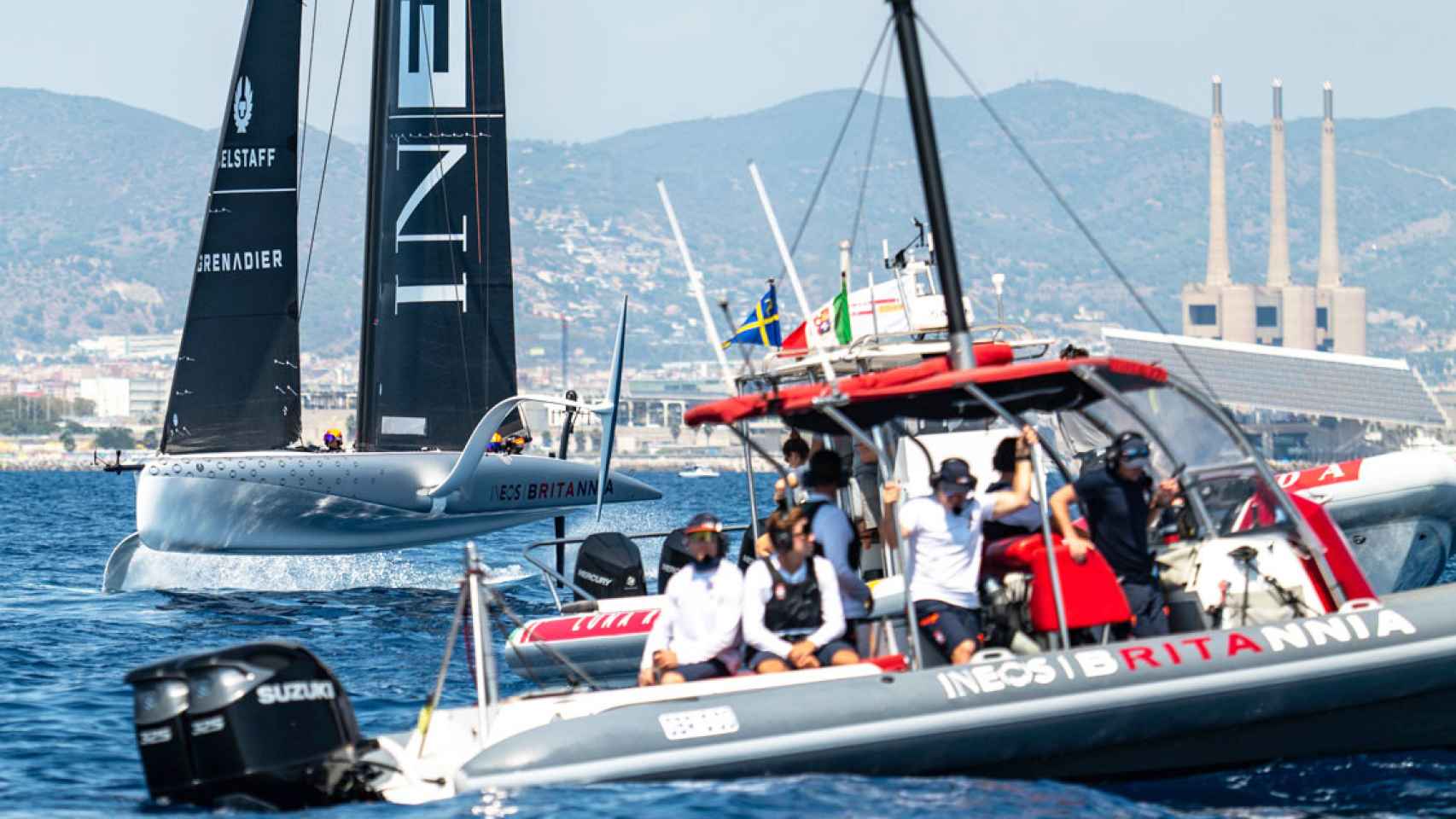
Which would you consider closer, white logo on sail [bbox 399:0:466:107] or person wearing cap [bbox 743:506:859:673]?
person wearing cap [bbox 743:506:859:673]

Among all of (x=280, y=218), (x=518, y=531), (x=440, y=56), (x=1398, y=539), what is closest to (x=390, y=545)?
(x=280, y=218)

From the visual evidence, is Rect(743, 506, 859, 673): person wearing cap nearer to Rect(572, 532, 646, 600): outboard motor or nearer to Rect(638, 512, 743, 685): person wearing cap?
Rect(638, 512, 743, 685): person wearing cap

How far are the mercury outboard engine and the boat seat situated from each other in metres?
4.08

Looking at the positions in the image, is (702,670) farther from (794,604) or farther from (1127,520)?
(1127,520)

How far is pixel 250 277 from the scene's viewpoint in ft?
94.9

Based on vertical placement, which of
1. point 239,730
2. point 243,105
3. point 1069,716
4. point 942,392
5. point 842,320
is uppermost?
point 243,105

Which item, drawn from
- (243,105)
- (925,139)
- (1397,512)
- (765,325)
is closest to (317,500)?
(243,105)

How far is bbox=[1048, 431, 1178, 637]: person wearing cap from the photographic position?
1240 cm

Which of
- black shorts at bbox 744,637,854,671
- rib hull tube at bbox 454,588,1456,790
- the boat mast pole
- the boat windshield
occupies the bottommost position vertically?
rib hull tube at bbox 454,588,1456,790

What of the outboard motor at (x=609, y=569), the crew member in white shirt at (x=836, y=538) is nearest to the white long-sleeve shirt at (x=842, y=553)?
the crew member in white shirt at (x=836, y=538)

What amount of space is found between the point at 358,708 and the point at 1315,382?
150 m

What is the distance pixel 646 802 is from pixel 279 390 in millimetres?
19130

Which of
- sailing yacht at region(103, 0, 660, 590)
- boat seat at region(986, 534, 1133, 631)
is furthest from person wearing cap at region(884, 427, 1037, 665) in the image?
sailing yacht at region(103, 0, 660, 590)

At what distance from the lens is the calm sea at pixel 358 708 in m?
11.0
